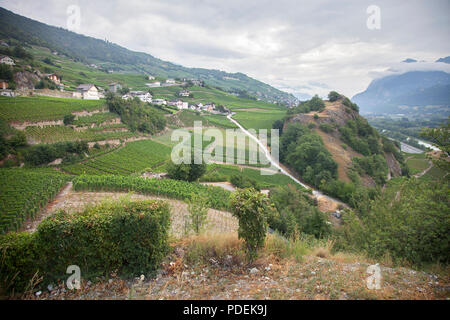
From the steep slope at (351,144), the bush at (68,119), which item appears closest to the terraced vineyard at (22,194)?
the bush at (68,119)

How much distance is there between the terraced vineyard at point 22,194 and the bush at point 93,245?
11967mm

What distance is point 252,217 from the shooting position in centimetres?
706

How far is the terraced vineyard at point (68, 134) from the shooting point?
32666mm

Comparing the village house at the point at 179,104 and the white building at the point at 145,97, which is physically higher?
the white building at the point at 145,97

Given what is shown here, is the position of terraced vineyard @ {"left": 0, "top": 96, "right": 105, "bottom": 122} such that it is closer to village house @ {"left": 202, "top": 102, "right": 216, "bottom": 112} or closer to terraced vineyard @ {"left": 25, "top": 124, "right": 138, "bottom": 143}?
terraced vineyard @ {"left": 25, "top": 124, "right": 138, "bottom": 143}

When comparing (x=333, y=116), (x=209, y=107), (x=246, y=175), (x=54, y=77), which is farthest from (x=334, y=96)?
(x=54, y=77)

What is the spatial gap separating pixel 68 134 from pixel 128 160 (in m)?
11.2

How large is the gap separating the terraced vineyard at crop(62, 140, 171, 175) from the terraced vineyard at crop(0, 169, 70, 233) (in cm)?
502

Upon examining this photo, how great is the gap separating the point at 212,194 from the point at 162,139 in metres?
34.1

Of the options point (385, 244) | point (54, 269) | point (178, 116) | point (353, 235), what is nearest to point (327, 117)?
point (178, 116)

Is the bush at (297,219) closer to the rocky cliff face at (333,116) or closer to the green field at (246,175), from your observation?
the green field at (246,175)

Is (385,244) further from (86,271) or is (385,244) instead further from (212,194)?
(212,194)

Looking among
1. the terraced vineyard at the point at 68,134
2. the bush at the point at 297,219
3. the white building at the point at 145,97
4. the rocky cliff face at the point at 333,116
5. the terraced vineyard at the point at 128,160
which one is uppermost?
the white building at the point at 145,97

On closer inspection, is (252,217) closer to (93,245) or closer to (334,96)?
(93,245)
